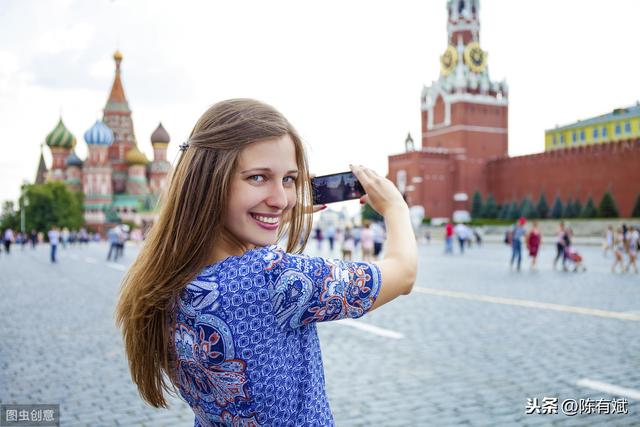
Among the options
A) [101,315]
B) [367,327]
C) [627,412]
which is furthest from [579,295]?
[101,315]

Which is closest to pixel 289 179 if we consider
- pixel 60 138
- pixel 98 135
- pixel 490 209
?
pixel 490 209

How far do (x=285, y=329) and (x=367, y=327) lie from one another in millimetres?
5549

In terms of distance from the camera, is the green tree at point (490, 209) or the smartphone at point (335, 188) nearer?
the smartphone at point (335, 188)

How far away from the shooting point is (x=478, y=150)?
2165 inches

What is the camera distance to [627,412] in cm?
353

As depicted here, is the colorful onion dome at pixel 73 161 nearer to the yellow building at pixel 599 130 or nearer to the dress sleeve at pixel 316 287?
the yellow building at pixel 599 130

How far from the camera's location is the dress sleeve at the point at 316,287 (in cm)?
110

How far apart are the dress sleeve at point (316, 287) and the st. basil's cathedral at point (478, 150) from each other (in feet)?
148

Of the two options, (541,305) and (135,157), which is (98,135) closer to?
(135,157)

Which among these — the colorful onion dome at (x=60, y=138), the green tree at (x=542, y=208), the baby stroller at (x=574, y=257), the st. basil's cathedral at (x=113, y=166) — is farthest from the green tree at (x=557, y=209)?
the colorful onion dome at (x=60, y=138)

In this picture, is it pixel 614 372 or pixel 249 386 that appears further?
pixel 614 372

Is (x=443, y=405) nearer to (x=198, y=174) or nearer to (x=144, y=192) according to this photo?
(x=198, y=174)

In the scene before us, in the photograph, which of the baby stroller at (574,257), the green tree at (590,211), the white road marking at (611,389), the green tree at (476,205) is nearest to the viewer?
the white road marking at (611,389)

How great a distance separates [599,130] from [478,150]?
39.4ft
